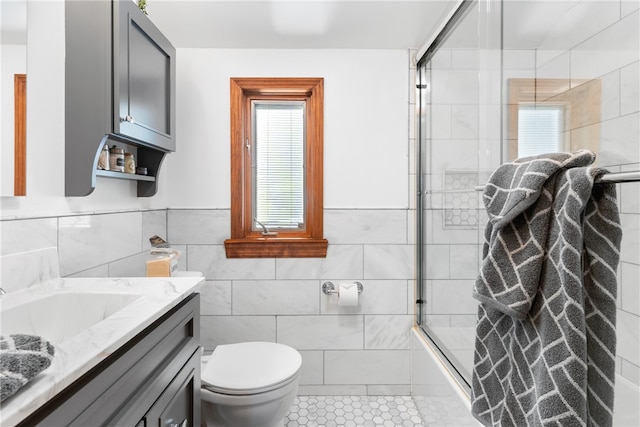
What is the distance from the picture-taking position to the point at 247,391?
1.45 m

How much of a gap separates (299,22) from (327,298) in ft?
4.87

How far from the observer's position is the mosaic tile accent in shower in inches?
56.7

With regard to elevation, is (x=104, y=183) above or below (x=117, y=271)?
above

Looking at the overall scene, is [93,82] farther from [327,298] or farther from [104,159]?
[327,298]

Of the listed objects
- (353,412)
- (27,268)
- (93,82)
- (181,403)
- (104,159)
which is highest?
(93,82)

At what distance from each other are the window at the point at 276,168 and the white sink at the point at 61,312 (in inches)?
43.2

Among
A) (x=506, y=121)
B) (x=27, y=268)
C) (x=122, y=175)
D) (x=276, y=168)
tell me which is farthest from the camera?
(x=276, y=168)

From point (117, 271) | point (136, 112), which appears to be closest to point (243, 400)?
point (117, 271)

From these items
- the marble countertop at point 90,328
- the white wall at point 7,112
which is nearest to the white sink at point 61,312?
the marble countertop at point 90,328

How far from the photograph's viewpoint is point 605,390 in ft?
2.32

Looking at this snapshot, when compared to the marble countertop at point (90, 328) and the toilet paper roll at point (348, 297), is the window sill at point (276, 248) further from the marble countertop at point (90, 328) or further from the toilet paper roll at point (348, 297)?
the marble countertop at point (90, 328)

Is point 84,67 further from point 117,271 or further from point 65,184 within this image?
point 117,271

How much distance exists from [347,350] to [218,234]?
3.31 feet

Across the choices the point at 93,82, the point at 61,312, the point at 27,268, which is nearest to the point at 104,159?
the point at 93,82
